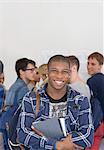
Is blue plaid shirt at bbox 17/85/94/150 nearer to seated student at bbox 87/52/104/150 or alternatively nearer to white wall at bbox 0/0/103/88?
seated student at bbox 87/52/104/150

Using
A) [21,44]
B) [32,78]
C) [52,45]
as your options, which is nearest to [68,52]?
[52,45]

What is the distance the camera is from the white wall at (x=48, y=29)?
4379mm

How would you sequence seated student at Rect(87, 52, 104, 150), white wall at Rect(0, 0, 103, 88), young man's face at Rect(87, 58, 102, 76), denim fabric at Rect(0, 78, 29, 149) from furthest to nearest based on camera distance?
white wall at Rect(0, 0, 103, 88) < young man's face at Rect(87, 58, 102, 76) < seated student at Rect(87, 52, 104, 150) < denim fabric at Rect(0, 78, 29, 149)

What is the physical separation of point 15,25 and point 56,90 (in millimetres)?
2652

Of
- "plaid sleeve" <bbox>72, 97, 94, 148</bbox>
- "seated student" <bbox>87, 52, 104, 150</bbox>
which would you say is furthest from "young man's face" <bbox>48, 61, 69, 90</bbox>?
"seated student" <bbox>87, 52, 104, 150</bbox>

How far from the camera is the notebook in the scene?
2.13m

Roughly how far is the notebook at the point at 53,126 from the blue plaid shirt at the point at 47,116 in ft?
0.14

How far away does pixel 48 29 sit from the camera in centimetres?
457

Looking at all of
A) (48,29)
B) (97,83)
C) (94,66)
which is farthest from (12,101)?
(48,29)

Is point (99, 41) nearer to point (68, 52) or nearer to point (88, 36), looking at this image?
point (88, 36)

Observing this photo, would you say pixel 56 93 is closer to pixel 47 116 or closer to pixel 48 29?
pixel 47 116

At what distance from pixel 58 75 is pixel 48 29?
95.5 inches

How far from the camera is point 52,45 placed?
455cm

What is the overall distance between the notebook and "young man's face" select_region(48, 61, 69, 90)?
241 millimetres
